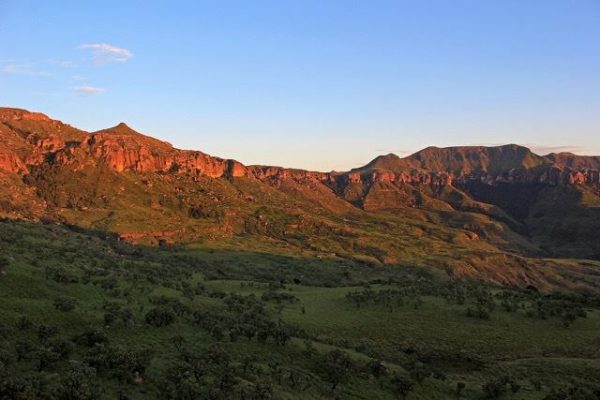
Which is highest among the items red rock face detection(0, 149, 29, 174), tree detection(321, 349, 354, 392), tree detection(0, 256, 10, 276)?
red rock face detection(0, 149, 29, 174)

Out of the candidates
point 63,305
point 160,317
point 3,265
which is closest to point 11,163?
point 3,265

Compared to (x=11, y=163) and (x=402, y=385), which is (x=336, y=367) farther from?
(x=11, y=163)

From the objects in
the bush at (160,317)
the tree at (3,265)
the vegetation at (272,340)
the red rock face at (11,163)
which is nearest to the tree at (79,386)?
the vegetation at (272,340)

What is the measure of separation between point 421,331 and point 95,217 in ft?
489

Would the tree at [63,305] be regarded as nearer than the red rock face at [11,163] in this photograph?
Yes

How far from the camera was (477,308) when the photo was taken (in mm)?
56062

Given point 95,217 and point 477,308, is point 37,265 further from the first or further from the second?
point 95,217

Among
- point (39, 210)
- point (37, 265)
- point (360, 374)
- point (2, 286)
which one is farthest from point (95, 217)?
point (360, 374)

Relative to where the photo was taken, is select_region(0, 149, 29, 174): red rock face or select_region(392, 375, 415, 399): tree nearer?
select_region(392, 375, 415, 399): tree

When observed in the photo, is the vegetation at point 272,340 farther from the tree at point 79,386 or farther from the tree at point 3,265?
the tree at point 3,265

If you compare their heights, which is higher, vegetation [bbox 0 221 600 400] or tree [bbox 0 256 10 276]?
tree [bbox 0 256 10 276]

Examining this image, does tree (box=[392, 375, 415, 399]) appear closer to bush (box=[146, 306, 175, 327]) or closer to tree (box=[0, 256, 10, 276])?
bush (box=[146, 306, 175, 327])

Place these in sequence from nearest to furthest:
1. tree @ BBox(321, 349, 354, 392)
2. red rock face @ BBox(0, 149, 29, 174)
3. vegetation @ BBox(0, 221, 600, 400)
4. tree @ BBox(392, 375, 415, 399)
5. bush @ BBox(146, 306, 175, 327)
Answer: vegetation @ BBox(0, 221, 600, 400)
tree @ BBox(321, 349, 354, 392)
tree @ BBox(392, 375, 415, 399)
bush @ BBox(146, 306, 175, 327)
red rock face @ BBox(0, 149, 29, 174)

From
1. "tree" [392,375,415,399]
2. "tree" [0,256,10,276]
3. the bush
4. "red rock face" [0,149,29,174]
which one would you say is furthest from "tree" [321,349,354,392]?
"red rock face" [0,149,29,174]
